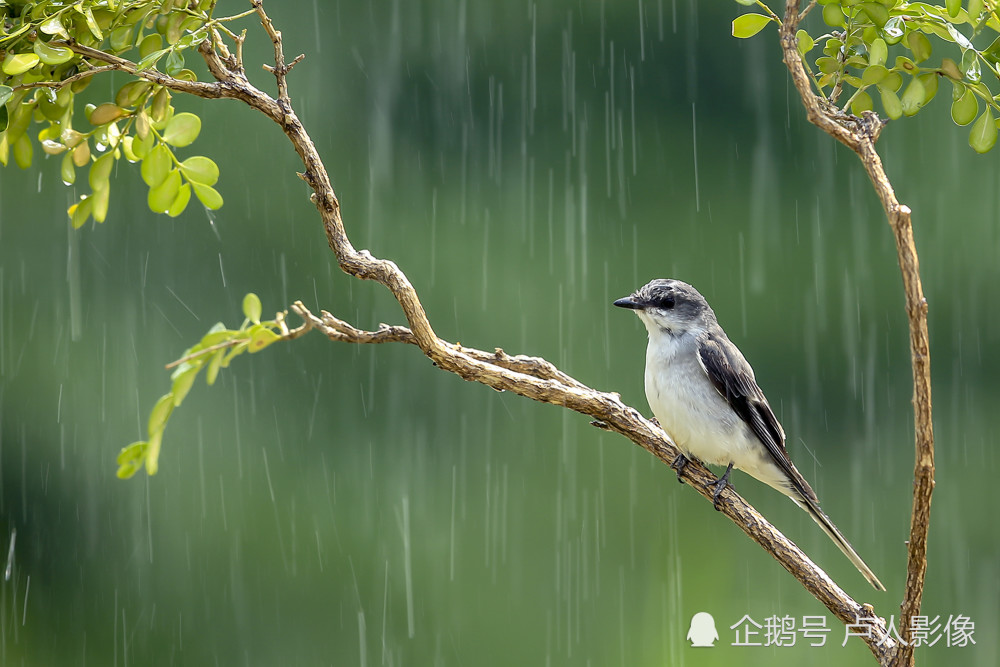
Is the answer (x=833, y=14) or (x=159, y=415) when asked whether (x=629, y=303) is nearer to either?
(x=833, y=14)

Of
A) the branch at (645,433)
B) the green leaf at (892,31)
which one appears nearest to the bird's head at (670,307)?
the branch at (645,433)

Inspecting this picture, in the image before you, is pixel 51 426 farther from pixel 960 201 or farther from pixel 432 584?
pixel 960 201

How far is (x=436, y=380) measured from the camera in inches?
161

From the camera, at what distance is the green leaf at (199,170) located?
1.37m

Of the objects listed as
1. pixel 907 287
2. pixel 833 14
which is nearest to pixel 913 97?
pixel 833 14

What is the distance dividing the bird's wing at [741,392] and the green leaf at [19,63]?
1.26 metres

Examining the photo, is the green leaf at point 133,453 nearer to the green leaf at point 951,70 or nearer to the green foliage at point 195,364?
the green foliage at point 195,364

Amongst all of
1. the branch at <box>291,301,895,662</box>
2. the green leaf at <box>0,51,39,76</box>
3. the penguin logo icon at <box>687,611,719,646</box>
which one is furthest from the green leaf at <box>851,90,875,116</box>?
the penguin logo icon at <box>687,611,719,646</box>

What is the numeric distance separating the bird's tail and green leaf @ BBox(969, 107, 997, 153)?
2.19ft

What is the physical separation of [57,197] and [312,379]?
1197 millimetres

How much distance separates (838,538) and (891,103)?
2.59 ft

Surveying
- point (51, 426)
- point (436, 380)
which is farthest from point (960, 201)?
point (51, 426)

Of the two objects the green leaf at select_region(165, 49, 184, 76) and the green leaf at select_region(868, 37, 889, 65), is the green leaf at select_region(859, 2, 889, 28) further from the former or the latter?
the green leaf at select_region(165, 49, 184, 76)

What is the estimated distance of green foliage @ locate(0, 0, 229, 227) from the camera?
4.18 ft
